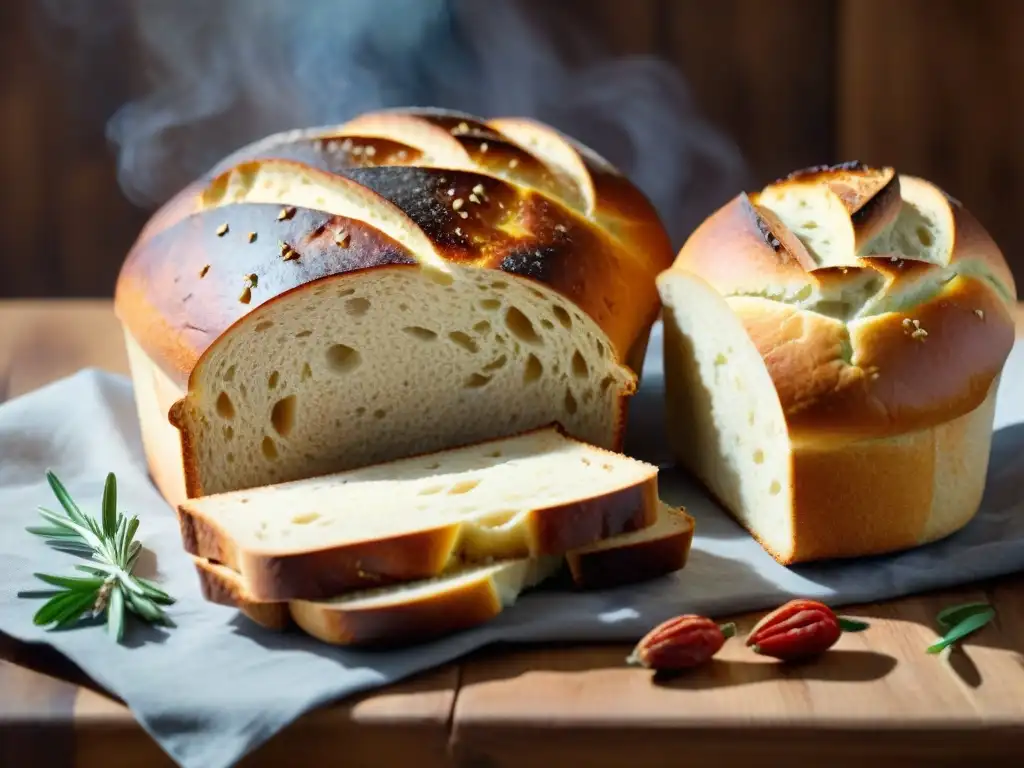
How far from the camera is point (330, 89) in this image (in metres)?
4.60

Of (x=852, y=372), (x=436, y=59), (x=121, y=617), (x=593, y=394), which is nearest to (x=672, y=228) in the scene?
(x=436, y=59)

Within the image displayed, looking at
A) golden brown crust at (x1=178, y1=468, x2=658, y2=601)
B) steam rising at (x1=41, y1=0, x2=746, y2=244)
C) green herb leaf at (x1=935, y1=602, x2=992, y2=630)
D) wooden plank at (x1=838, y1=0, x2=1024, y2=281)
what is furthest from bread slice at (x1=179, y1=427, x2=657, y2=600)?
wooden plank at (x1=838, y1=0, x2=1024, y2=281)

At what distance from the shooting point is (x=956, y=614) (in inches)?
72.8

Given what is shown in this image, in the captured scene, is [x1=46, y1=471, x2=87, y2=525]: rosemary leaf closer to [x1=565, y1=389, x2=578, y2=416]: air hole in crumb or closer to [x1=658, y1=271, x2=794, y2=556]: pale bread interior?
[x1=565, y1=389, x2=578, y2=416]: air hole in crumb

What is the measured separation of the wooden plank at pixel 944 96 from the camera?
14.4 feet

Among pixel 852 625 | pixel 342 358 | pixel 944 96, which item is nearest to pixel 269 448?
pixel 342 358

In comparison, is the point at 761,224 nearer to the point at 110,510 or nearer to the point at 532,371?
the point at 532,371

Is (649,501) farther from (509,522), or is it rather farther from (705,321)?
(705,321)

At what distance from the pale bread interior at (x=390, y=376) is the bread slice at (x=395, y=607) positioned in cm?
36

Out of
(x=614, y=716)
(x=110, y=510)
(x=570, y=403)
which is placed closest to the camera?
(x=614, y=716)

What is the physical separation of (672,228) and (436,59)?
3.27ft

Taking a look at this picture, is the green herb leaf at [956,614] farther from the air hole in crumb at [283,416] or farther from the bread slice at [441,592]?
the air hole in crumb at [283,416]

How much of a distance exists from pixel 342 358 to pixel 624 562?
61 centimetres

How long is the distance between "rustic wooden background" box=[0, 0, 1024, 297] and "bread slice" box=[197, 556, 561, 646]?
295 centimetres
